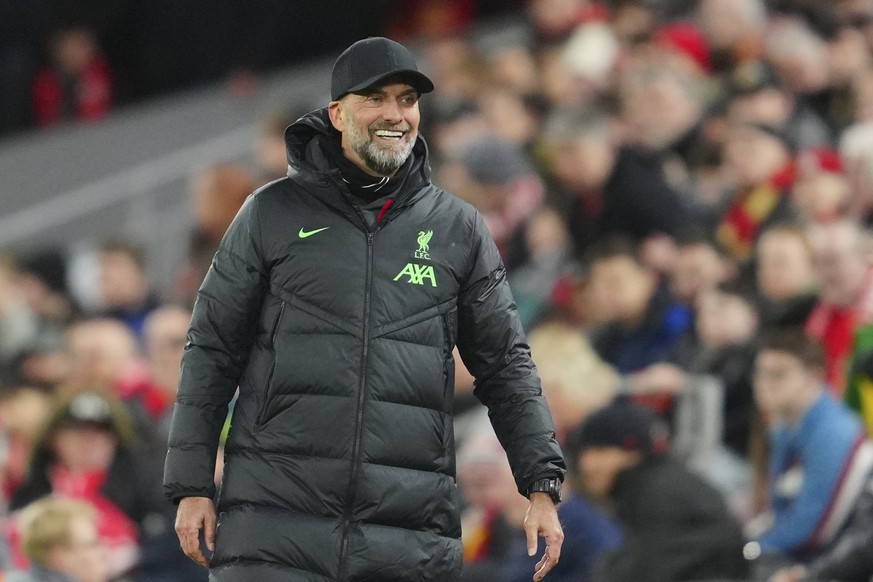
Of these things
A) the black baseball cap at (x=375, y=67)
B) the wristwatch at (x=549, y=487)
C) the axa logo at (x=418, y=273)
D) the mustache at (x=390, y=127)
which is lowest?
the wristwatch at (x=549, y=487)

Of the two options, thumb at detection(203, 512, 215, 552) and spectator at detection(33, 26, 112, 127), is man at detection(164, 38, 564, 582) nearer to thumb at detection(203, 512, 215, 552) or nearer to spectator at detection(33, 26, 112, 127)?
thumb at detection(203, 512, 215, 552)

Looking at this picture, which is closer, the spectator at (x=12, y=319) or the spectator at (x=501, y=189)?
the spectator at (x=501, y=189)

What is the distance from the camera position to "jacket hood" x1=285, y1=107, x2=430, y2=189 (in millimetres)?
4605

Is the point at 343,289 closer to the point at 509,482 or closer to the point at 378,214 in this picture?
the point at 378,214

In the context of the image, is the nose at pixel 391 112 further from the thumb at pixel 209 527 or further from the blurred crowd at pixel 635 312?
the blurred crowd at pixel 635 312

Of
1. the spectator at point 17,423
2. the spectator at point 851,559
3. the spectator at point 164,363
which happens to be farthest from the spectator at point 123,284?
the spectator at point 851,559

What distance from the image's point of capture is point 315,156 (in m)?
4.62

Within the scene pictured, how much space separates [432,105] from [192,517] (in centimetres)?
746

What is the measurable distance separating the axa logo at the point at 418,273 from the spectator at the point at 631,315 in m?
3.85

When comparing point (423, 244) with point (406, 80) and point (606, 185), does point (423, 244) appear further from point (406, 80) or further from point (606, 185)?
point (606, 185)

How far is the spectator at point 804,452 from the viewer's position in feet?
21.6

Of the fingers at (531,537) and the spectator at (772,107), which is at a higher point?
the spectator at (772,107)

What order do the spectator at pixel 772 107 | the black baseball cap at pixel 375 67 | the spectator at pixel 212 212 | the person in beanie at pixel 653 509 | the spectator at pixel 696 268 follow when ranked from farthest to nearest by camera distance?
the spectator at pixel 212 212 → the spectator at pixel 772 107 → the spectator at pixel 696 268 → the person in beanie at pixel 653 509 → the black baseball cap at pixel 375 67

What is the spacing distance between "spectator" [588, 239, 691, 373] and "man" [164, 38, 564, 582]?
3.80m
